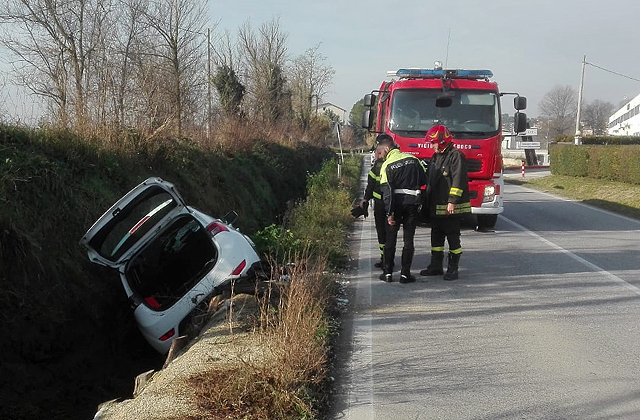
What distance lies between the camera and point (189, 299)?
6543mm

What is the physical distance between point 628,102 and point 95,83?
93476mm

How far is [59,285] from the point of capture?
6.82 m

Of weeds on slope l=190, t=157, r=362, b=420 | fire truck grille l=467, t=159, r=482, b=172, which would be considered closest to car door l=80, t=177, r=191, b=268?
weeds on slope l=190, t=157, r=362, b=420

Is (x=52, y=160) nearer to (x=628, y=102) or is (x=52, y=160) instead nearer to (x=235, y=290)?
(x=235, y=290)

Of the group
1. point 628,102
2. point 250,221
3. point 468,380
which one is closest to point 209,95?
point 250,221

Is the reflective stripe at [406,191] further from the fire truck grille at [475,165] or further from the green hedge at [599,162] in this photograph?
the green hedge at [599,162]

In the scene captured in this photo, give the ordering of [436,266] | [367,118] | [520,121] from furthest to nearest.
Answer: [367,118], [520,121], [436,266]

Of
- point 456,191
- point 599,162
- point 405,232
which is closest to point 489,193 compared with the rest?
point 456,191

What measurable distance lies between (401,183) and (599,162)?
76.0 feet

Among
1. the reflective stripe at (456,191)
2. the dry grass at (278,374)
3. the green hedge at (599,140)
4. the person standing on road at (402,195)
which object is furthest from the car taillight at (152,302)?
the green hedge at (599,140)

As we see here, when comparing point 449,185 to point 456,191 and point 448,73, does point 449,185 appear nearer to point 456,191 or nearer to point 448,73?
point 456,191

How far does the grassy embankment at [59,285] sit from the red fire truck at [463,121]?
3.56 meters

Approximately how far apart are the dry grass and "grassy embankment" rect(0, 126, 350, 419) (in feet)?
7.38

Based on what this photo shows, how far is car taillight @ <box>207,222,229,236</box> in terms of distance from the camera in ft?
22.5
